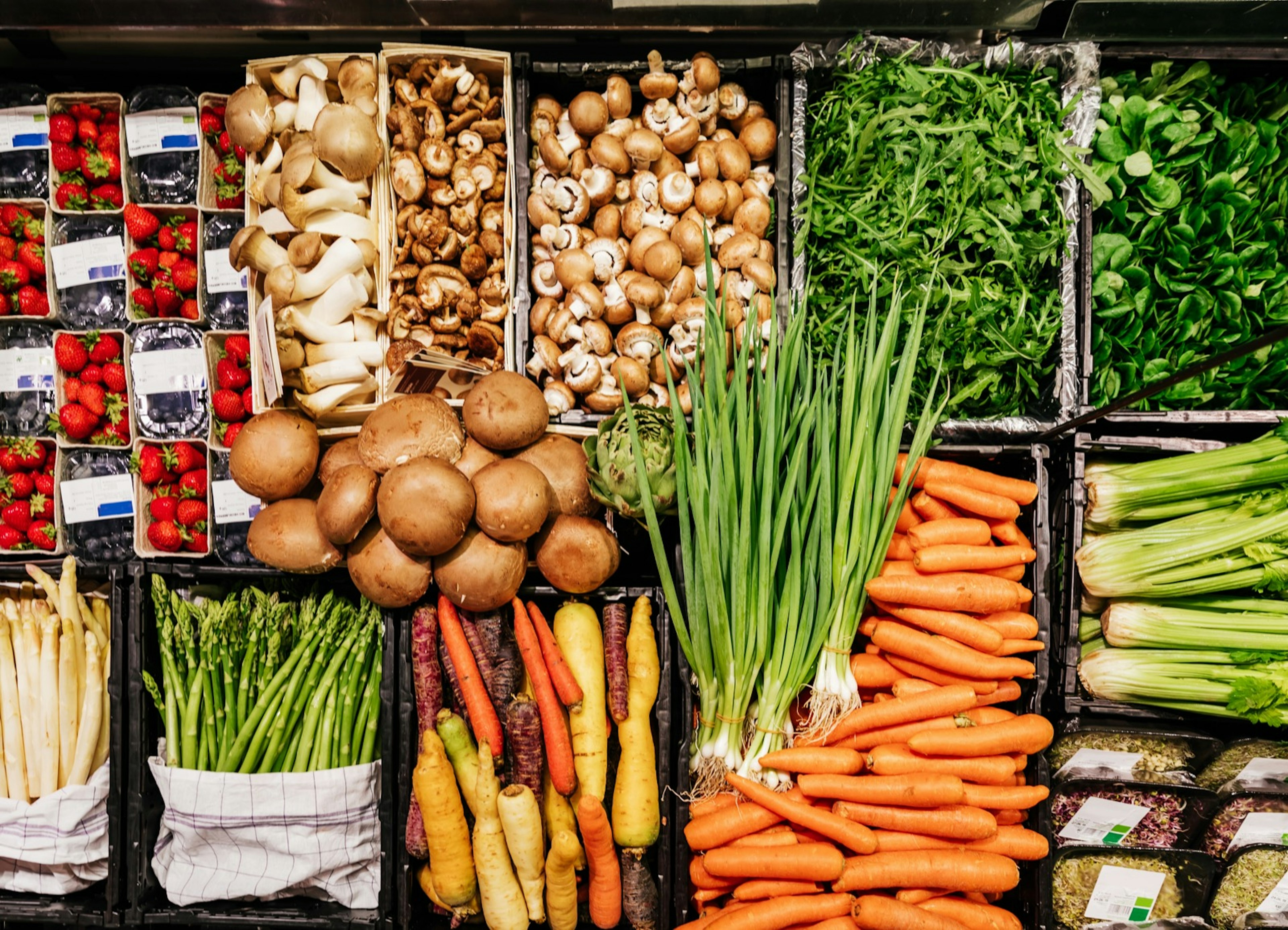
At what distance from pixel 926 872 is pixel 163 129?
3150mm

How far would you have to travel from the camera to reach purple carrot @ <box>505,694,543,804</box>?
1.94 metres

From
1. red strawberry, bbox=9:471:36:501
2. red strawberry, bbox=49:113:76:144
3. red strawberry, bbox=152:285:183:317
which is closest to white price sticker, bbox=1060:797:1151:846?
red strawberry, bbox=152:285:183:317

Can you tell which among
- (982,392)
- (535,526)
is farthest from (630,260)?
(982,392)

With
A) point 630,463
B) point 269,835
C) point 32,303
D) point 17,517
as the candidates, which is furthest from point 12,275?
point 630,463

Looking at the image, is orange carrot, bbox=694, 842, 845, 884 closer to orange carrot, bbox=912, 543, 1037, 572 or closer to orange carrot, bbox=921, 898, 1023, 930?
orange carrot, bbox=921, 898, 1023, 930

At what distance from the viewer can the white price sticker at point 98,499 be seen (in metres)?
2.35

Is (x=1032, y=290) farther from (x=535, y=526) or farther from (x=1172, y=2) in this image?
(x=535, y=526)

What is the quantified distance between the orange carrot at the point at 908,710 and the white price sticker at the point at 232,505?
1.87 meters

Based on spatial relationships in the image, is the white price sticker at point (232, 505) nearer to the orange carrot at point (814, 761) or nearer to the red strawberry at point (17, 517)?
the red strawberry at point (17, 517)

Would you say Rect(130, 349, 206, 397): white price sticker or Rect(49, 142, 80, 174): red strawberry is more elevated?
Rect(49, 142, 80, 174): red strawberry

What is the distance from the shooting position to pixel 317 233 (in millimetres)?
2117

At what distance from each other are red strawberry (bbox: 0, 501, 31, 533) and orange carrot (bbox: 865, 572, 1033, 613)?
8.66 feet

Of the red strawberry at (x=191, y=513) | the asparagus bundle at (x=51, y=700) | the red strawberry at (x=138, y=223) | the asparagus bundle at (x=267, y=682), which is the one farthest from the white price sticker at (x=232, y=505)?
the red strawberry at (x=138, y=223)

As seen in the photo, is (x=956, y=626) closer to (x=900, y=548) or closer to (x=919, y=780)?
(x=900, y=548)
